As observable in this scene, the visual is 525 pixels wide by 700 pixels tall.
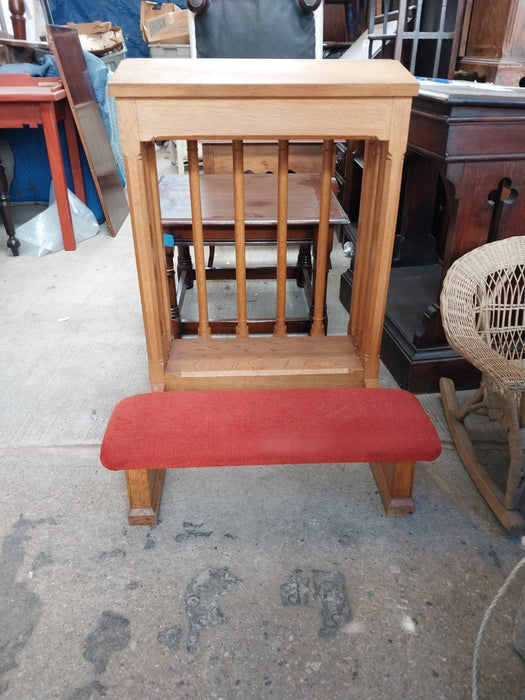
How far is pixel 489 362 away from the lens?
4.48 feet

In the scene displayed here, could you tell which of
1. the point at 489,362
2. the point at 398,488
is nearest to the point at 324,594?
the point at 398,488

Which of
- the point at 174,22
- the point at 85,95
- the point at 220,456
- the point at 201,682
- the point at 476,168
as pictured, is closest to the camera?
the point at 201,682

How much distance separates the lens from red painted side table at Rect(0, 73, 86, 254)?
9.38ft

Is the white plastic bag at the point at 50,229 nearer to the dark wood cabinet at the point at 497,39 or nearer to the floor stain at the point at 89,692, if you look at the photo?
the dark wood cabinet at the point at 497,39

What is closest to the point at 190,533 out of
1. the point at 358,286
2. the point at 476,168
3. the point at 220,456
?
the point at 220,456

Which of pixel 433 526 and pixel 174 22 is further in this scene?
pixel 174 22

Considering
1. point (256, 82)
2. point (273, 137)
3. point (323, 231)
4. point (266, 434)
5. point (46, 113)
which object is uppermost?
point (256, 82)

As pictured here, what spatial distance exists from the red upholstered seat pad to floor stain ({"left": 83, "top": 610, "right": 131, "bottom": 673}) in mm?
326

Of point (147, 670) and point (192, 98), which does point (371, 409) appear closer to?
point (147, 670)

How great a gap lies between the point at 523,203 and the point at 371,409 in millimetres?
884

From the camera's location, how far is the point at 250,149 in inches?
111

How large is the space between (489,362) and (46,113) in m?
2.66

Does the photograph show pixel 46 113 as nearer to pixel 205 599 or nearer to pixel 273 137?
pixel 273 137

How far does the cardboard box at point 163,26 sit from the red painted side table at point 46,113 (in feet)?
10.1
